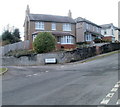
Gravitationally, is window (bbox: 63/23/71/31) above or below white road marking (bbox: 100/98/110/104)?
above

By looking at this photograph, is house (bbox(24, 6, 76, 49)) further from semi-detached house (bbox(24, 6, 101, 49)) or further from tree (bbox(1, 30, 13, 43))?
tree (bbox(1, 30, 13, 43))

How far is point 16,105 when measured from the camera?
24.1 ft

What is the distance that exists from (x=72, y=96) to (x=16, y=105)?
218 centimetres

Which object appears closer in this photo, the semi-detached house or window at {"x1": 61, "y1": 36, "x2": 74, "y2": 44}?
the semi-detached house

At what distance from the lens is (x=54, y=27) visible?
5103 centimetres

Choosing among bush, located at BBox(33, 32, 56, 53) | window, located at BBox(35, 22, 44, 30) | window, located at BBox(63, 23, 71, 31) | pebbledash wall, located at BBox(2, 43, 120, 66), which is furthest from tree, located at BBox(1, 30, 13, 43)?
bush, located at BBox(33, 32, 56, 53)

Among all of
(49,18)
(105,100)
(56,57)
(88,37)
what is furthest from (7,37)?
(105,100)

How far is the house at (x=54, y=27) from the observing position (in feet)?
157

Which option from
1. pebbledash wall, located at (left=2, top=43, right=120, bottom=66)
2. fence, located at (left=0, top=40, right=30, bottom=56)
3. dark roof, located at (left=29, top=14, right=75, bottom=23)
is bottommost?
pebbledash wall, located at (left=2, top=43, right=120, bottom=66)

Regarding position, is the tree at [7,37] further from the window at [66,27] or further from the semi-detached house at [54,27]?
the window at [66,27]

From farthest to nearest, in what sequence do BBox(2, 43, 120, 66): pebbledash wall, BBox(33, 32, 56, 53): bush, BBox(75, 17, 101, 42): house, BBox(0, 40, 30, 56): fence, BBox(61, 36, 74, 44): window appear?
BBox(75, 17, 101, 42): house
BBox(61, 36, 74, 44): window
BBox(0, 40, 30, 56): fence
BBox(33, 32, 56, 53): bush
BBox(2, 43, 120, 66): pebbledash wall

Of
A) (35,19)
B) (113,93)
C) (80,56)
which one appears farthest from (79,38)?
(113,93)

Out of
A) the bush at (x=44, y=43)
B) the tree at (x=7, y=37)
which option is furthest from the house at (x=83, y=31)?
the bush at (x=44, y=43)

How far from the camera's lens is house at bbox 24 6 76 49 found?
1879 inches
